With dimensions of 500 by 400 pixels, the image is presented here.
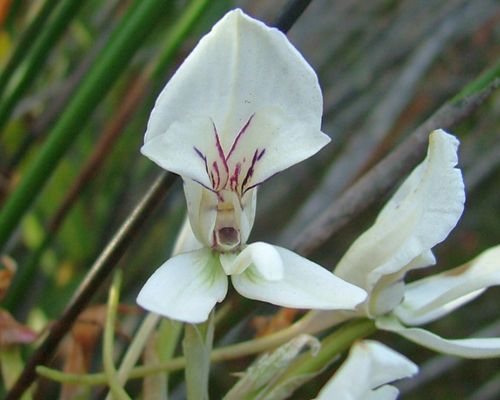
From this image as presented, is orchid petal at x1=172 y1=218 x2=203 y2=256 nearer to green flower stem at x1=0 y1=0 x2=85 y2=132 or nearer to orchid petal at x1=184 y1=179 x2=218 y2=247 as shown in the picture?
orchid petal at x1=184 y1=179 x2=218 y2=247

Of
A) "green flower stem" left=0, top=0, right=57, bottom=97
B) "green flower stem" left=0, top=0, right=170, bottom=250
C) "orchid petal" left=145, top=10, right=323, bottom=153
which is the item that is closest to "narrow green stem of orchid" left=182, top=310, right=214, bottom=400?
→ "orchid petal" left=145, top=10, right=323, bottom=153

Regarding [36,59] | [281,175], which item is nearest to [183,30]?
[36,59]

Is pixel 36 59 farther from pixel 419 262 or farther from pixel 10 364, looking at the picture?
pixel 419 262

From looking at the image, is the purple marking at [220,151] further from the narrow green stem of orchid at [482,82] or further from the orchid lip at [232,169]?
the narrow green stem of orchid at [482,82]

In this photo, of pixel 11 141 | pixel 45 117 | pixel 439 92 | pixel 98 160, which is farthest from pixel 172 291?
pixel 439 92

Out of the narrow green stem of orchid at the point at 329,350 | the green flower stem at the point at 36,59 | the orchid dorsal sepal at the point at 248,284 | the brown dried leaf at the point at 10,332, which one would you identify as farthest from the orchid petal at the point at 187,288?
the green flower stem at the point at 36,59

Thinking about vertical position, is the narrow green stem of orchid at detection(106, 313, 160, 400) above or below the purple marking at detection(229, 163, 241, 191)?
below

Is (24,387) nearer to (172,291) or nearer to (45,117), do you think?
(172,291)
